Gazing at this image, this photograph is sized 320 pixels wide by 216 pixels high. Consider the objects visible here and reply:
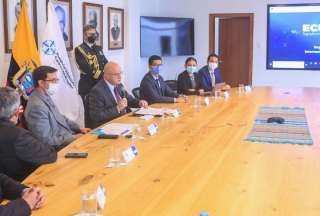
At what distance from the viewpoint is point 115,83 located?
13.2 feet

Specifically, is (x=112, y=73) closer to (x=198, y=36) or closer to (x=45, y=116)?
(x=45, y=116)

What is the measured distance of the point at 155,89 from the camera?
4875 millimetres

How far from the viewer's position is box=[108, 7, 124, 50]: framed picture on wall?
6.53m

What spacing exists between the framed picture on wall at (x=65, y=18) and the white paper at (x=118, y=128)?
231cm

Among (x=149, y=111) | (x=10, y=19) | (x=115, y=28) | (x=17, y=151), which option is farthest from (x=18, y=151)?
(x=115, y=28)

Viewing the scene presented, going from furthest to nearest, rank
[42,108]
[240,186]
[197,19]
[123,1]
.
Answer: [197,19], [123,1], [42,108], [240,186]

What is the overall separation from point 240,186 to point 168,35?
646 cm

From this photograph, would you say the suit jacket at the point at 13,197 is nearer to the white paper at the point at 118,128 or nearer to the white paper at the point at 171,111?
the white paper at the point at 118,128

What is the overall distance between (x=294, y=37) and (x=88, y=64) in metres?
4.48

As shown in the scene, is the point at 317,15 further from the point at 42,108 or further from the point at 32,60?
the point at 42,108

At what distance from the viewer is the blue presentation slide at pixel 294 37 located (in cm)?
801

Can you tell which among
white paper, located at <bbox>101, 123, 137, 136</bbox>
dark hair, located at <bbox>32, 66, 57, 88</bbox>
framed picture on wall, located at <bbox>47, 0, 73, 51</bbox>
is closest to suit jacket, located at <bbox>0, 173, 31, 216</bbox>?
white paper, located at <bbox>101, 123, 137, 136</bbox>

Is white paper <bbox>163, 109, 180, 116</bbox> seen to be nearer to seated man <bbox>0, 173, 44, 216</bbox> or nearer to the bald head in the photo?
the bald head

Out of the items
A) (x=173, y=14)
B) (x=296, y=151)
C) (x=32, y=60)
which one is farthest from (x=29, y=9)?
(x=173, y=14)
